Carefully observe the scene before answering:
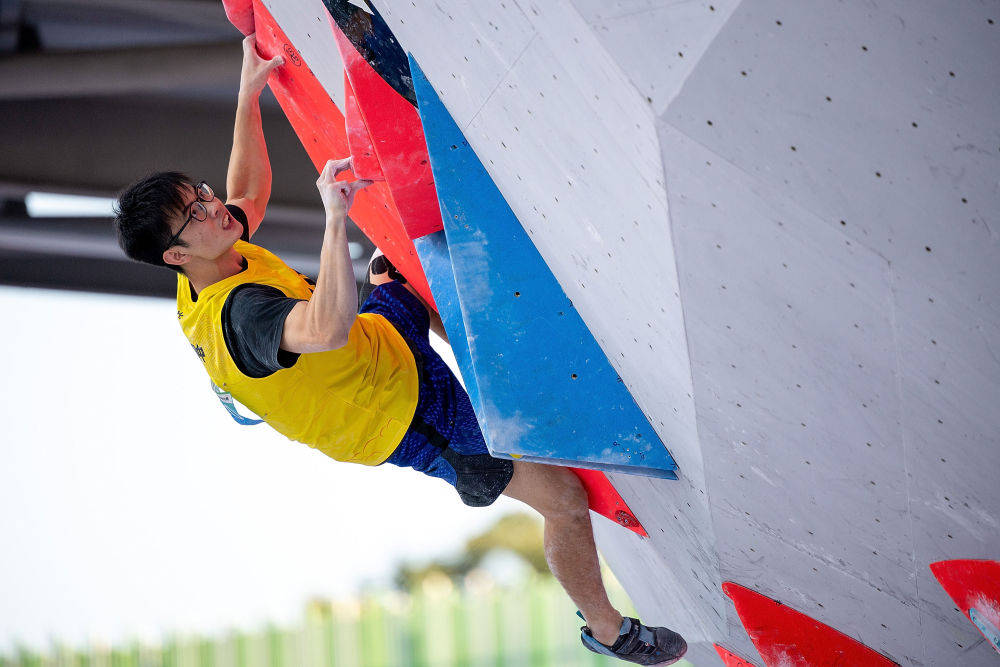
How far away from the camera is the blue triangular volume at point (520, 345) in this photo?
6.20 feet

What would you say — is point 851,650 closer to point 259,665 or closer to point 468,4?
point 468,4

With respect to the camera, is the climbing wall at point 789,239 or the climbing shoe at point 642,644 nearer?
the climbing wall at point 789,239

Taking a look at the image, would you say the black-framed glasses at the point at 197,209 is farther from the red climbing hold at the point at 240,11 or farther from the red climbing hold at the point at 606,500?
the red climbing hold at the point at 606,500

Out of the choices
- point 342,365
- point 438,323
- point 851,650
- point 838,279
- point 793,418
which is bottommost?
point 438,323

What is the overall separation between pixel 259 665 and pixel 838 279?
7.42 meters

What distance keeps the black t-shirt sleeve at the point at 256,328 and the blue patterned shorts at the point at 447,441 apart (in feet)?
1.50

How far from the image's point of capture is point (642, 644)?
8.63ft

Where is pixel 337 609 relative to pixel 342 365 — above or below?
below

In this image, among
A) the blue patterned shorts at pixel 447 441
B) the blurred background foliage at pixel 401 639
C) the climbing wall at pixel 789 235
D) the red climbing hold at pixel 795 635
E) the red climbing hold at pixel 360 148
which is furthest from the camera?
the blurred background foliage at pixel 401 639

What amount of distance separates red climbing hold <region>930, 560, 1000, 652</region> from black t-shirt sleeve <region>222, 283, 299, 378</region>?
4.53ft

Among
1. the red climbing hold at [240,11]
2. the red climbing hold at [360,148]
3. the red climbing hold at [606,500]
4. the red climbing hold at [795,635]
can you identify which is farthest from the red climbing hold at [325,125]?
the red climbing hold at [795,635]

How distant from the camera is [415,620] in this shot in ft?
25.8

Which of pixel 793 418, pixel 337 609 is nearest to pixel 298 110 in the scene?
pixel 793 418

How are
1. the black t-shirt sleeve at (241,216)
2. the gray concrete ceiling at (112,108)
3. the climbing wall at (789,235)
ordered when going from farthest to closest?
1. the gray concrete ceiling at (112,108)
2. the black t-shirt sleeve at (241,216)
3. the climbing wall at (789,235)
